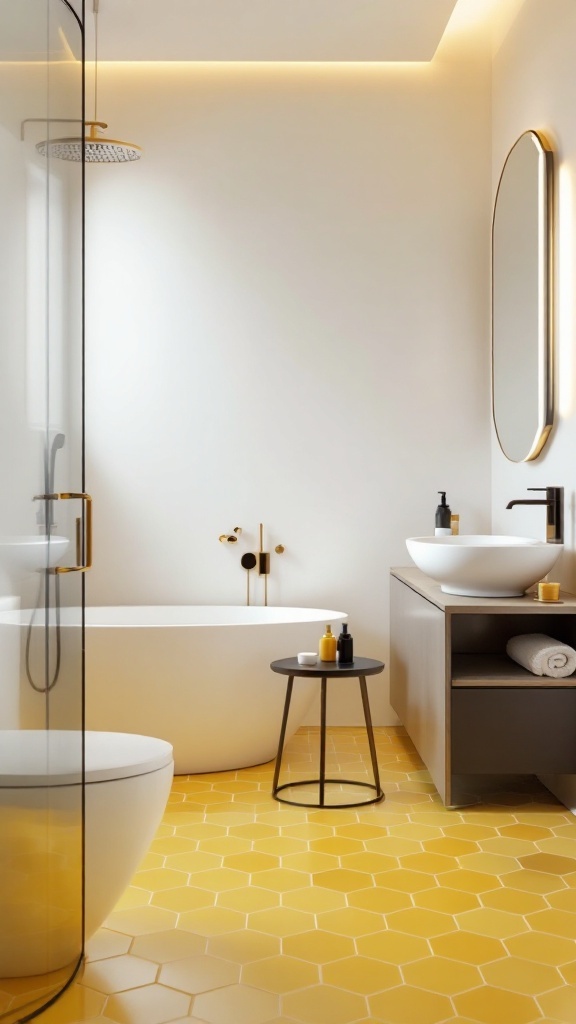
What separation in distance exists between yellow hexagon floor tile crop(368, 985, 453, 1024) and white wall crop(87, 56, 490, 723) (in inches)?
98.1

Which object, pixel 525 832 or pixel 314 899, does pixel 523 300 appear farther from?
pixel 314 899

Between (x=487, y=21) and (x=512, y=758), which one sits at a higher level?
(x=487, y=21)

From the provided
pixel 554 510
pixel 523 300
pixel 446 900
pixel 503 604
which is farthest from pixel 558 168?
pixel 446 900

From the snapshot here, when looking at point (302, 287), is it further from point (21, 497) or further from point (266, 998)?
point (266, 998)

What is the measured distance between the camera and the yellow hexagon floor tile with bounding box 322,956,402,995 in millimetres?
2033

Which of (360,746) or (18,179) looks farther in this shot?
(360,746)

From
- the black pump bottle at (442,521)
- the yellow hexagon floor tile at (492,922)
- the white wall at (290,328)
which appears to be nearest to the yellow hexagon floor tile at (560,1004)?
the yellow hexagon floor tile at (492,922)

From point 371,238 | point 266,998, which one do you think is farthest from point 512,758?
point 371,238

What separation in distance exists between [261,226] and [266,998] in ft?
11.3

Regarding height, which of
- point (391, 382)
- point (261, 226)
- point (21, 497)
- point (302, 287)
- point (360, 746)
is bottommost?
point (360, 746)

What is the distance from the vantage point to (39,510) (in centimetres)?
192

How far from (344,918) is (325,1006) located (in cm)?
43

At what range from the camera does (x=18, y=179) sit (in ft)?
5.83

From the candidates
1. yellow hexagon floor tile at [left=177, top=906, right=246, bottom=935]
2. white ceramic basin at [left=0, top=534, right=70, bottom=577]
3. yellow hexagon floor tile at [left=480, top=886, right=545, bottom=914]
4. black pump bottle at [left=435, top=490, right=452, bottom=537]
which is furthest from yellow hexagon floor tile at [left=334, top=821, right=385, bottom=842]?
white ceramic basin at [left=0, top=534, right=70, bottom=577]
